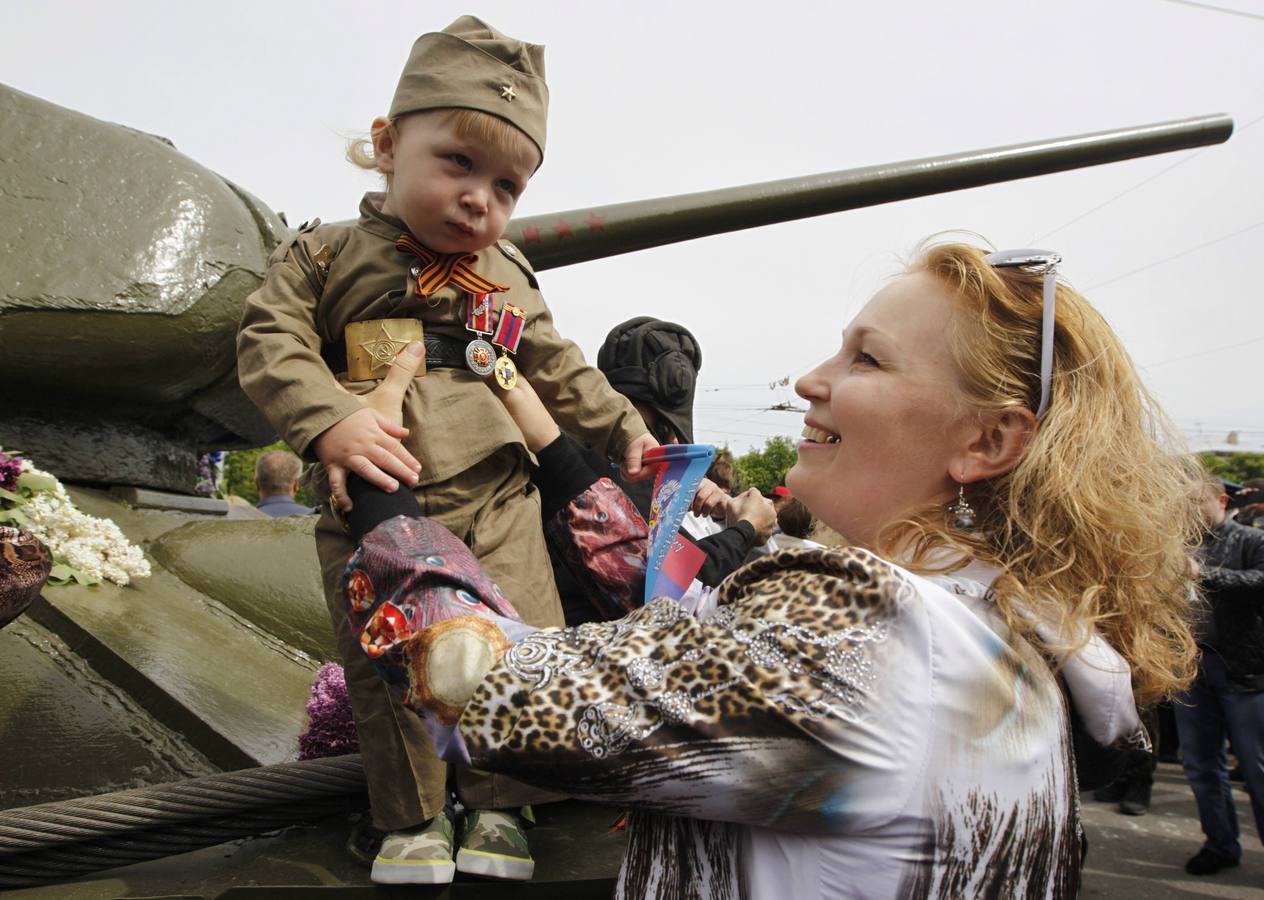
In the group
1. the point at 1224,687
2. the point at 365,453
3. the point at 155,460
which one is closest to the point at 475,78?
the point at 365,453

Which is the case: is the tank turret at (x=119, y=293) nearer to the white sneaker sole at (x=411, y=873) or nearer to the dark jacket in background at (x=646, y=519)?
the dark jacket in background at (x=646, y=519)

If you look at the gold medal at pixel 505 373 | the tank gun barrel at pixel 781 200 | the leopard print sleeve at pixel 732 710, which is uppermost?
the tank gun barrel at pixel 781 200

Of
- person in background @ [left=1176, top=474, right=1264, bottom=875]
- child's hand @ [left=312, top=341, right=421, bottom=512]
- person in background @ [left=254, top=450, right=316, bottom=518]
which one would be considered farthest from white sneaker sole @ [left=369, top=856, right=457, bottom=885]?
person in background @ [left=254, top=450, right=316, bottom=518]

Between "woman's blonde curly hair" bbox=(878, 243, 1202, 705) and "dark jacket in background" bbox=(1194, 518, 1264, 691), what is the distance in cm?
407

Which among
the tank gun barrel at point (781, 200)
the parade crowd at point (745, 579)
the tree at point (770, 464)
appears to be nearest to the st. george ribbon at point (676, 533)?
the parade crowd at point (745, 579)

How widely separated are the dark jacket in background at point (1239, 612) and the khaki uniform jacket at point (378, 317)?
3.85 m

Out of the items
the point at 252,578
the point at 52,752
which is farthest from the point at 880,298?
the point at 252,578

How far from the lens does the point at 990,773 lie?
0.98 meters

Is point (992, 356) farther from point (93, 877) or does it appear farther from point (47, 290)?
point (47, 290)

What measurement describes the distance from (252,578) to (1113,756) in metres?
2.67

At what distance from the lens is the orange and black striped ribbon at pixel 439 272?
6.37 ft

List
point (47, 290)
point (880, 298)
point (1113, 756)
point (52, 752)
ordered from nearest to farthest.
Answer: point (1113, 756) < point (880, 298) < point (52, 752) < point (47, 290)

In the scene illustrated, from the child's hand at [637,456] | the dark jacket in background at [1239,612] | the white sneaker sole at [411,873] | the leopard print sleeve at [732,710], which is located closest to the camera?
the leopard print sleeve at [732,710]

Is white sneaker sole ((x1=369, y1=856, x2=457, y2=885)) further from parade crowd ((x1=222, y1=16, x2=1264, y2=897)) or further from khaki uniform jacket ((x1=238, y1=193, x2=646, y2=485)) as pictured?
khaki uniform jacket ((x1=238, y1=193, x2=646, y2=485))
